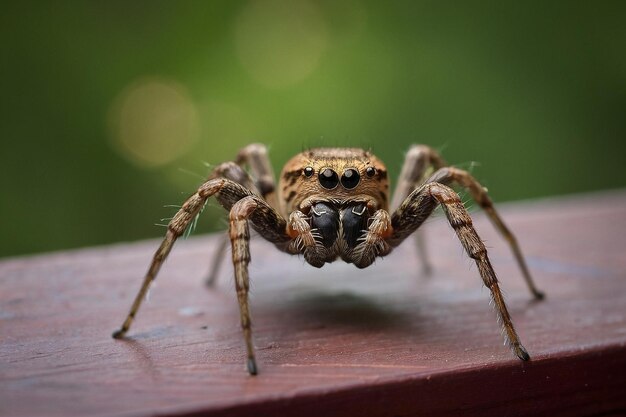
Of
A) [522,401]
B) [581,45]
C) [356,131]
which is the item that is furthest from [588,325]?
[581,45]

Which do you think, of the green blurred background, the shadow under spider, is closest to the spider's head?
the shadow under spider

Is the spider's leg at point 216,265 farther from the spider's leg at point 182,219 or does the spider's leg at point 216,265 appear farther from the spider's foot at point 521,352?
the spider's foot at point 521,352

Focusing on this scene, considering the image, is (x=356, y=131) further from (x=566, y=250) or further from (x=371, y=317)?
(x=371, y=317)

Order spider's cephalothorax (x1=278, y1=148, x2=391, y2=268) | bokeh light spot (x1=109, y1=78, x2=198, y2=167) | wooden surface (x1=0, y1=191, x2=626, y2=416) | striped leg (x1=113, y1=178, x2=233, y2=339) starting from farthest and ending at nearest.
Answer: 1. bokeh light spot (x1=109, y1=78, x2=198, y2=167)
2. spider's cephalothorax (x1=278, y1=148, x2=391, y2=268)
3. striped leg (x1=113, y1=178, x2=233, y2=339)
4. wooden surface (x1=0, y1=191, x2=626, y2=416)

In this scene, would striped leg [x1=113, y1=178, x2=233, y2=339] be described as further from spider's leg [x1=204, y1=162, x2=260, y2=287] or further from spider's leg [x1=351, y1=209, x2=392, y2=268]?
spider's leg [x1=351, y1=209, x2=392, y2=268]

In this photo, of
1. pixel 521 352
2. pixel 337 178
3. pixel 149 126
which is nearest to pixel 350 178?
pixel 337 178
